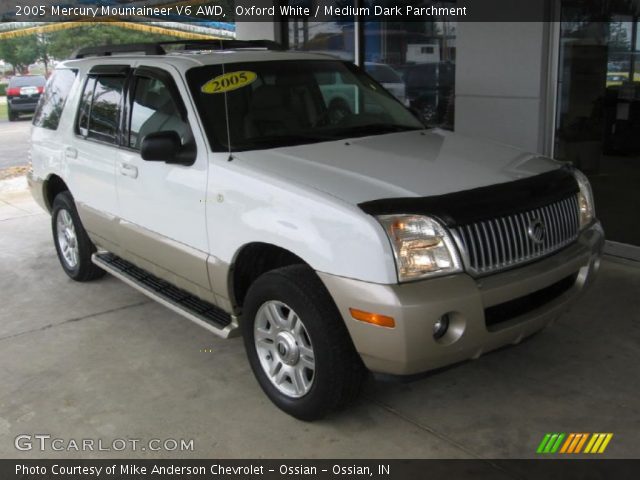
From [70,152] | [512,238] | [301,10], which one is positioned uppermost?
[301,10]

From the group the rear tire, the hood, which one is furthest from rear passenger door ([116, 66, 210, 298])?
the rear tire

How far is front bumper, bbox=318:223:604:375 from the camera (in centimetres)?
288

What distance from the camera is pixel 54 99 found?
5.88 m

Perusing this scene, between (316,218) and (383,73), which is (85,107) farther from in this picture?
(383,73)

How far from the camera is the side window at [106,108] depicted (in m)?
4.83

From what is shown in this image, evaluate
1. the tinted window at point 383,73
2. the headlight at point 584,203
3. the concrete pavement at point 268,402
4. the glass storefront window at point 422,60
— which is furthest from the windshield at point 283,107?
the tinted window at point 383,73

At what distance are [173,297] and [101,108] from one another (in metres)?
1.67

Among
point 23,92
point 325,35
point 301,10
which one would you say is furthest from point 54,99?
point 23,92

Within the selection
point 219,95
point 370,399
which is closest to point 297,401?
point 370,399

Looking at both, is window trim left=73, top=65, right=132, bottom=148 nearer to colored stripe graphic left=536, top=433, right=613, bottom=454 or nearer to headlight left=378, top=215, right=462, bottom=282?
headlight left=378, top=215, right=462, bottom=282

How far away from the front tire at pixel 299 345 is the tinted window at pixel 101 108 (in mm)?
2025

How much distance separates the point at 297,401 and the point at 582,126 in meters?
4.38

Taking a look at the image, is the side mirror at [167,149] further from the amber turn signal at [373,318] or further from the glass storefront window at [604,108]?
the glass storefront window at [604,108]

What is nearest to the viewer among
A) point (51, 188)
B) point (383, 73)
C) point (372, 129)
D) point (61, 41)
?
point (372, 129)
